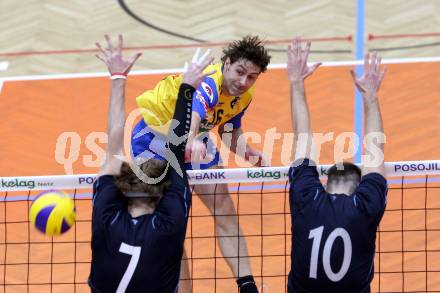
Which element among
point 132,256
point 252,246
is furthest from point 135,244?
point 252,246

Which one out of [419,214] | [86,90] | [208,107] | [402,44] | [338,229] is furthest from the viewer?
[402,44]

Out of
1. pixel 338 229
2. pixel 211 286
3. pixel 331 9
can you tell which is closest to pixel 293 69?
pixel 338 229

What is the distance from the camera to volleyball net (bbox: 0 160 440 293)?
9602mm

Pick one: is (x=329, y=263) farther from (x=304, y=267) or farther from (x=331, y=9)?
(x=331, y=9)

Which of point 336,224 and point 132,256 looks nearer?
point 132,256

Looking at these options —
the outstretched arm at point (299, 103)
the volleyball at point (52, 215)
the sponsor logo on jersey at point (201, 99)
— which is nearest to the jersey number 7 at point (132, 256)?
the volleyball at point (52, 215)

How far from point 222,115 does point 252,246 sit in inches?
68.8

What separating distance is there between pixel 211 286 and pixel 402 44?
245 inches

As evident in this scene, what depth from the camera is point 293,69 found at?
7.03 meters

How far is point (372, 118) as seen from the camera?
6773mm

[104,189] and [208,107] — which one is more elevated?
[208,107]

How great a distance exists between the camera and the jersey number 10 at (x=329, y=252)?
20.7ft

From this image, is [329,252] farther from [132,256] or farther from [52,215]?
[52,215]

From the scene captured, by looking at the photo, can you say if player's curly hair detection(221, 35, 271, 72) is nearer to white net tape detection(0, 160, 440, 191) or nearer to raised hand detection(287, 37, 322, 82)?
white net tape detection(0, 160, 440, 191)
